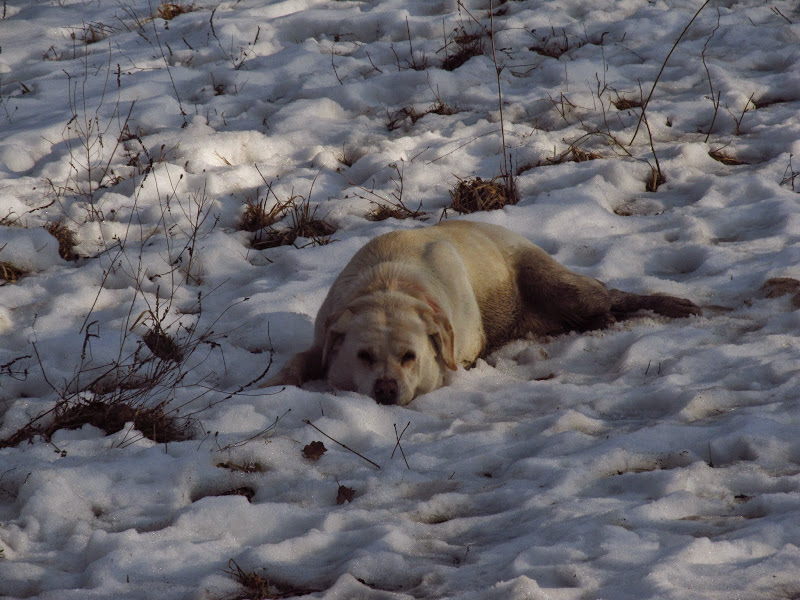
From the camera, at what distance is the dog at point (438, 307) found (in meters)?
4.81

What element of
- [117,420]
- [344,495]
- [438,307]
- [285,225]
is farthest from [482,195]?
[344,495]

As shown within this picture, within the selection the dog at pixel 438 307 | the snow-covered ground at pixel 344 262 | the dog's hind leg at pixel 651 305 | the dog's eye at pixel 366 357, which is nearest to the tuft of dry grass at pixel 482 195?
the snow-covered ground at pixel 344 262

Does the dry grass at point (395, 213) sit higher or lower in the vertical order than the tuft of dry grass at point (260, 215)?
lower

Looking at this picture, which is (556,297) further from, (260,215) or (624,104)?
(624,104)

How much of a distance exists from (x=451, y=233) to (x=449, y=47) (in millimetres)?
4850

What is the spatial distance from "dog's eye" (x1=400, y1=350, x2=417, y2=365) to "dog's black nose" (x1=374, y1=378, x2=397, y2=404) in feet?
0.72

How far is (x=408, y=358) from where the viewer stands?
190 inches

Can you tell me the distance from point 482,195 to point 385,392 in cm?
315

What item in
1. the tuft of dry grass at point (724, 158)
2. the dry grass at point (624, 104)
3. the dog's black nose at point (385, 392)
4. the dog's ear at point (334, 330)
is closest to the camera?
the dog's black nose at point (385, 392)

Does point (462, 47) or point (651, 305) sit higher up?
point (462, 47)

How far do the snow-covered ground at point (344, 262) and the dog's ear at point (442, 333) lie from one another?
0.17m

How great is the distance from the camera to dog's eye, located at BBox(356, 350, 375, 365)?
4.79m

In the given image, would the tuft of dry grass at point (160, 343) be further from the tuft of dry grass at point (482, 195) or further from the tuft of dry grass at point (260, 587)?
the tuft of dry grass at point (482, 195)

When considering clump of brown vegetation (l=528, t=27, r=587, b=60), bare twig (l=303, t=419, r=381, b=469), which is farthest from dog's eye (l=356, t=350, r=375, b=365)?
clump of brown vegetation (l=528, t=27, r=587, b=60)
